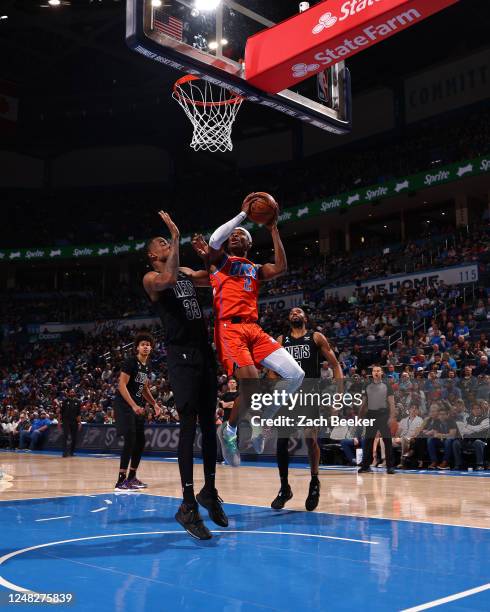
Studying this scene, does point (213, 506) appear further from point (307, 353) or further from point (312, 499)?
point (307, 353)

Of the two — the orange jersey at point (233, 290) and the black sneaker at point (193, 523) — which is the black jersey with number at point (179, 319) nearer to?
the orange jersey at point (233, 290)

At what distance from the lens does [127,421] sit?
28.9 ft

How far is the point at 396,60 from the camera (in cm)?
3080

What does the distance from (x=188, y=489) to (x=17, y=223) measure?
38.0 metres

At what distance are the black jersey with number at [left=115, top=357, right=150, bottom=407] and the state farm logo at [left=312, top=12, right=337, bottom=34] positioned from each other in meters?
4.73

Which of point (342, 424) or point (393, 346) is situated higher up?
point (393, 346)

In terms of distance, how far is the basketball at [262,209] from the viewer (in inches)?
217

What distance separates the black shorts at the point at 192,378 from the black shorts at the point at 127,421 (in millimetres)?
3831

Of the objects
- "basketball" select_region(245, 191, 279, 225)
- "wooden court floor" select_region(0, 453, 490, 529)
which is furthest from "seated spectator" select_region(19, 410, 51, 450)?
"basketball" select_region(245, 191, 279, 225)

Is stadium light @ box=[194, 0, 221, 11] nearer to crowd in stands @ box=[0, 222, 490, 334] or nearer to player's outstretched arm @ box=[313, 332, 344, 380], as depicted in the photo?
player's outstretched arm @ box=[313, 332, 344, 380]

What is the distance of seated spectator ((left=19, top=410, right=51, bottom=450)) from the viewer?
22.6 meters

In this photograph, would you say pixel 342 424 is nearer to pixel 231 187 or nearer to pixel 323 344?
pixel 323 344

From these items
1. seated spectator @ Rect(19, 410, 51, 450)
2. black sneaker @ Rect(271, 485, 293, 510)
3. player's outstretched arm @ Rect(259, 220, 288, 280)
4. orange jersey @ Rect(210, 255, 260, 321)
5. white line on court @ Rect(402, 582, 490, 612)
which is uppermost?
player's outstretched arm @ Rect(259, 220, 288, 280)

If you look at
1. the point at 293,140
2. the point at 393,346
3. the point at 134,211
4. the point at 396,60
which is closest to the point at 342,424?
the point at 393,346
